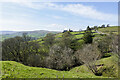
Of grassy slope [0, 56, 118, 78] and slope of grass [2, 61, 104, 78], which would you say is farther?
→ grassy slope [0, 56, 118, 78]

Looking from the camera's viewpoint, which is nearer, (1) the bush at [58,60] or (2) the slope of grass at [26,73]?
(2) the slope of grass at [26,73]

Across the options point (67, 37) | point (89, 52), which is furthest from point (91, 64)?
point (67, 37)

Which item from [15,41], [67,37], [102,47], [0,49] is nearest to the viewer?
[0,49]

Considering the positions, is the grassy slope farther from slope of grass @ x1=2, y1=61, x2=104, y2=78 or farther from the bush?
the bush

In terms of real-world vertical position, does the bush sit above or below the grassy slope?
below

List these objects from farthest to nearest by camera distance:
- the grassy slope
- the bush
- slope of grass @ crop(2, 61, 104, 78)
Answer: the bush, the grassy slope, slope of grass @ crop(2, 61, 104, 78)

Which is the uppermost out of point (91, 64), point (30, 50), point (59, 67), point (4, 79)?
point (4, 79)

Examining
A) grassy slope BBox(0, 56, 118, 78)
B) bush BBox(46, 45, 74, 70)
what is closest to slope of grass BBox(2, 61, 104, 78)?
grassy slope BBox(0, 56, 118, 78)

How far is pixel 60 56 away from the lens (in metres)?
36.5

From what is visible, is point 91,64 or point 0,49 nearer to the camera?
point 91,64

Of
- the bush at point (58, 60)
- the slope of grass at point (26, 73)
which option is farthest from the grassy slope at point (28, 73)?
the bush at point (58, 60)

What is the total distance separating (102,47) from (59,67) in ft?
85.4

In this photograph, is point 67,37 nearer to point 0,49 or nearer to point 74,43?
point 74,43

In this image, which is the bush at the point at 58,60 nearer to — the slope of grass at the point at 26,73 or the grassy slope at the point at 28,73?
the grassy slope at the point at 28,73
